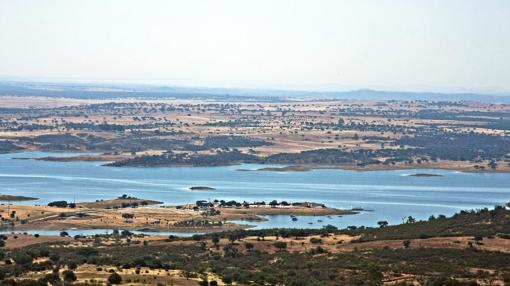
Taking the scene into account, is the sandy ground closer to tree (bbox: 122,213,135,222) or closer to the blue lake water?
tree (bbox: 122,213,135,222)

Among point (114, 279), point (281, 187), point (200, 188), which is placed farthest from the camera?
point (281, 187)

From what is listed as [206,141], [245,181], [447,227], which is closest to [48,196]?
[245,181]

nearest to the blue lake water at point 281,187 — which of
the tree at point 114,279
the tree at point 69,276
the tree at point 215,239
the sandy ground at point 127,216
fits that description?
the sandy ground at point 127,216

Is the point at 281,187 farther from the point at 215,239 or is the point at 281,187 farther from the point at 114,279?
the point at 114,279

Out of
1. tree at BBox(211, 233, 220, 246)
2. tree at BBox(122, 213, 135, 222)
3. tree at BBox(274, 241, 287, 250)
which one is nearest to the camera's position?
tree at BBox(274, 241, 287, 250)

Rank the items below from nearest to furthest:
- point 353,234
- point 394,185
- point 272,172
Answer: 1. point 353,234
2. point 394,185
3. point 272,172

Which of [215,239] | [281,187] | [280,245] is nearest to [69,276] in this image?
[280,245]

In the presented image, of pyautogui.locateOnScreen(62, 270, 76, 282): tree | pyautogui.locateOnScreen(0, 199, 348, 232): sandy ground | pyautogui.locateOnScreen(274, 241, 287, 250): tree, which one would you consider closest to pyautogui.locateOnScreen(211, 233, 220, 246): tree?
pyautogui.locateOnScreen(274, 241, 287, 250): tree

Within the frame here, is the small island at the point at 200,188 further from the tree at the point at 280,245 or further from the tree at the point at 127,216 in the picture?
the tree at the point at 280,245

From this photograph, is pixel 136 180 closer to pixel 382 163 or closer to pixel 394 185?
pixel 394 185
